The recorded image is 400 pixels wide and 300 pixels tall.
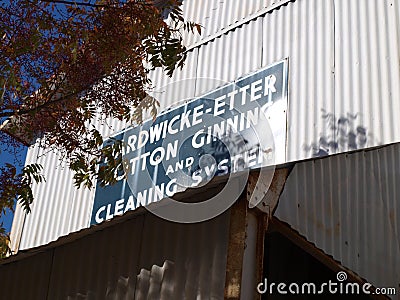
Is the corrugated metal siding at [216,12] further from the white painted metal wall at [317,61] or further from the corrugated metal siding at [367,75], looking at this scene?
the corrugated metal siding at [367,75]

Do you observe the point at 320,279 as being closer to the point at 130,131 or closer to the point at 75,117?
the point at 75,117

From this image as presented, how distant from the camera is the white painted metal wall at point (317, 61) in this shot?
7531 millimetres

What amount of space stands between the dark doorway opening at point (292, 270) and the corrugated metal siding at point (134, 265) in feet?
7.00

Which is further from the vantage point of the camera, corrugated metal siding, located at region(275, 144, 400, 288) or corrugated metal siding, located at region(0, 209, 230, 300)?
corrugated metal siding, located at region(275, 144, 400, 288)

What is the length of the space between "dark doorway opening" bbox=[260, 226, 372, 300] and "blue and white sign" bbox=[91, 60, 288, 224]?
3.52 ft

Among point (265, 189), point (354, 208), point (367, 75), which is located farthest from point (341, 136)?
point (265, 189)

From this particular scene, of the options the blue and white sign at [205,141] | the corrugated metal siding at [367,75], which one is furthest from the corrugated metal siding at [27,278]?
the corrugated metal siding at [367,75]

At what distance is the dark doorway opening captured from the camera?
7180mm

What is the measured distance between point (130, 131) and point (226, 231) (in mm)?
6781

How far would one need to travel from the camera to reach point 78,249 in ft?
19.4

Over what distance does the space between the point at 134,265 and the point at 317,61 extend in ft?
13.6

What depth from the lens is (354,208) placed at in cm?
629

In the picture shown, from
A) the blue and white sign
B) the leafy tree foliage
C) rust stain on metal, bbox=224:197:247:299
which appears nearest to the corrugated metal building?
rust stain on metal, bbox=224:197:247:299

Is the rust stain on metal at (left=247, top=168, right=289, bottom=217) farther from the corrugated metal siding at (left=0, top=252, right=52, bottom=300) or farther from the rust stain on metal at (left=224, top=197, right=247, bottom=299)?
the corrugated metal siding at (left=0, top=252, right=52, bottom=300)
